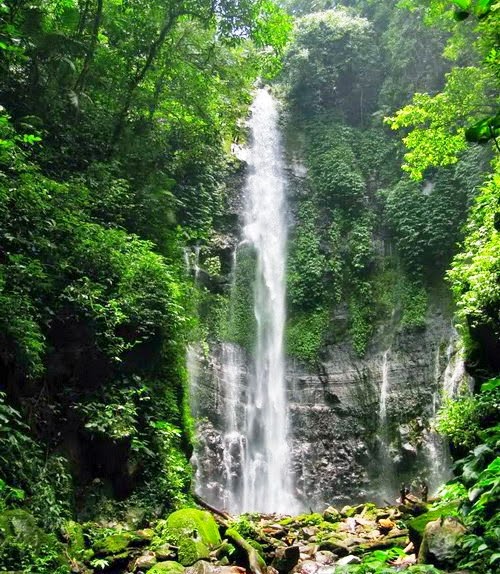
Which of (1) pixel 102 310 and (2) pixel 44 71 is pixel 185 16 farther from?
(1) pixel 102 310

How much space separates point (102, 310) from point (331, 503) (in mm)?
9157

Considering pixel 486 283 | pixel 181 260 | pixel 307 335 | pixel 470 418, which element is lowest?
pixel 470 418

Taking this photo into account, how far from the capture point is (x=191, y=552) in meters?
6.07

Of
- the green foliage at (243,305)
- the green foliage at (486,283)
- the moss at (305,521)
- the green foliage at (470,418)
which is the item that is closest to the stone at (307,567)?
the green foliage at (470,418)

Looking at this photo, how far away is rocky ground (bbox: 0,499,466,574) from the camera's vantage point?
15.5 ft

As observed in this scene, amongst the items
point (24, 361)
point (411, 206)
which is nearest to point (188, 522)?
point (24, 361)

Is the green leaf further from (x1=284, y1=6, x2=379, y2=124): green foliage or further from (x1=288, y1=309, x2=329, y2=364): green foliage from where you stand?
(x1=284, y1=6, x2=379, y2=124): green foliage

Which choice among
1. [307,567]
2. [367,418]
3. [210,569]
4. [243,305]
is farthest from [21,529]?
[243,305]

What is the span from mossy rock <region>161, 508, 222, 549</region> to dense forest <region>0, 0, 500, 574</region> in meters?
0.03

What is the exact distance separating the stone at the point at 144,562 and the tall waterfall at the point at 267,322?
7.59 metres

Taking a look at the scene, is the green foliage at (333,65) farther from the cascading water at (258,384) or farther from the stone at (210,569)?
the stone at (210,569)

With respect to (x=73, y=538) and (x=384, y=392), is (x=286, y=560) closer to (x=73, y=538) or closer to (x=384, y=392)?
(x=73, y=538)

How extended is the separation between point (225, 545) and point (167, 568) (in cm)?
100

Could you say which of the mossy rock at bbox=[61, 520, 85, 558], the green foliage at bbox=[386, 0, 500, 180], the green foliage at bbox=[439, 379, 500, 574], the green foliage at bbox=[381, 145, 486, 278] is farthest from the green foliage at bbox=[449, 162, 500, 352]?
the green foliage at bbox=[381, 145, 486, 278]
